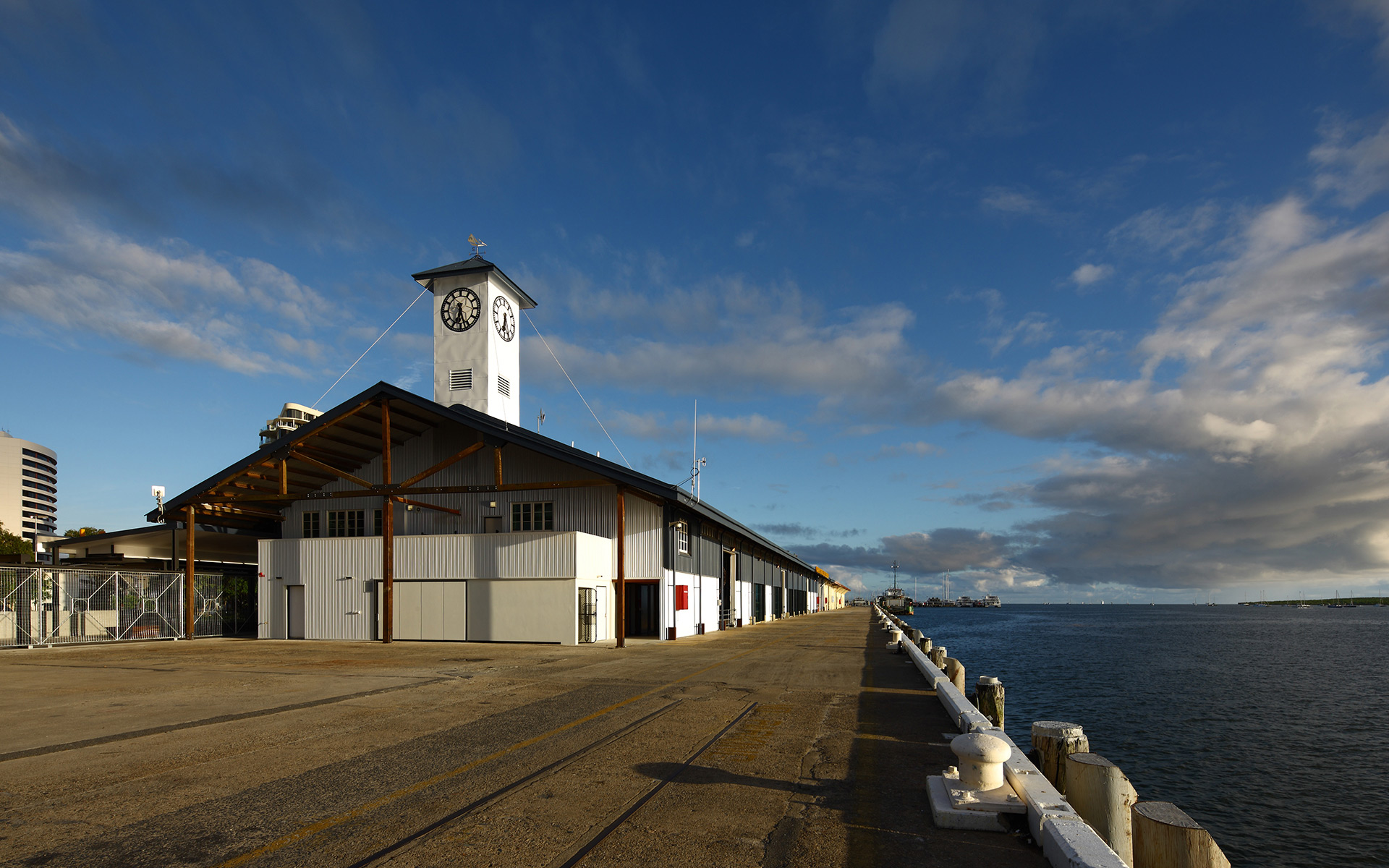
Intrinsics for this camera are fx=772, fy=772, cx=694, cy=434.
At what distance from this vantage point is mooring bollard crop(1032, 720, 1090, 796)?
7965 millimetres

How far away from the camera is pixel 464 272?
134 ft

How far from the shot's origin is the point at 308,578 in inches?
1357

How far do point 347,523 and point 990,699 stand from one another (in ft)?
106

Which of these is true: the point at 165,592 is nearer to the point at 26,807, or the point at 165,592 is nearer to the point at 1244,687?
the point at 26,807

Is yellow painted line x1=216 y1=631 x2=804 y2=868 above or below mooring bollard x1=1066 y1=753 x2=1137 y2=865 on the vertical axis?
below

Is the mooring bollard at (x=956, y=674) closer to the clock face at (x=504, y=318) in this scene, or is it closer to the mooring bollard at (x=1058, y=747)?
the mooring bollard at (x=1058, y=747)

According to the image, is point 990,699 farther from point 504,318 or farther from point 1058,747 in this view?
point 504,318

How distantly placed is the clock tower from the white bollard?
35.8 meters

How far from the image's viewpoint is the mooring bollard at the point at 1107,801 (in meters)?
6.17

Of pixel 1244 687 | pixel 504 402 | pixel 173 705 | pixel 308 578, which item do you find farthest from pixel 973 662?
pixel 173 705

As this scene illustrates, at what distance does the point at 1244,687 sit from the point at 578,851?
38244mm

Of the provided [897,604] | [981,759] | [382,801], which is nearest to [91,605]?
[382,801]

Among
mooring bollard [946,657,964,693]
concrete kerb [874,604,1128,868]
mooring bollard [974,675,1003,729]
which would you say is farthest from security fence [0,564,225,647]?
concrete kerb [874,604,1128,868]

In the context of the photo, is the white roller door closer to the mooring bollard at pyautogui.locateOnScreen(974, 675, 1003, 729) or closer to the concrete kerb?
the mooring bollard at pyautogui.locateOnScreen(974, 675, 1003, 729)
